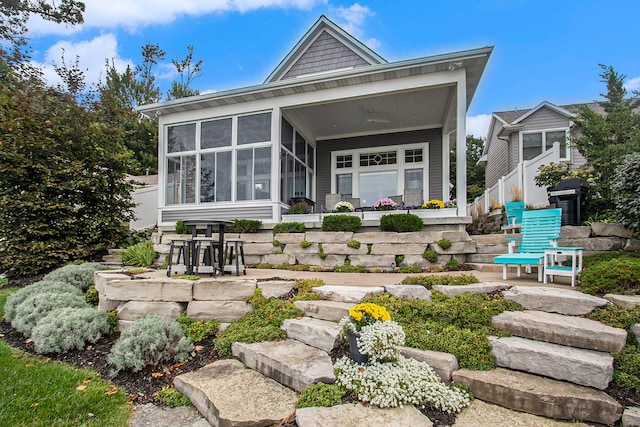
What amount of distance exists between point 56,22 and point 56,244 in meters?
10.0

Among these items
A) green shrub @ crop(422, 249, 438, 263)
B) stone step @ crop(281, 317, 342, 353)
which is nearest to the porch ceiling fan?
green shrub @ crop(422, 249, 438, 263)

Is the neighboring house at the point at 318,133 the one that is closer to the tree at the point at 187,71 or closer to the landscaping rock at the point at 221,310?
the landscaping rock at the point at 221,310

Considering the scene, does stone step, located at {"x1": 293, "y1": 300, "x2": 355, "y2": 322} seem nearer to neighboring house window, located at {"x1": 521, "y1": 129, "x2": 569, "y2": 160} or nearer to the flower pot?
the flower pot

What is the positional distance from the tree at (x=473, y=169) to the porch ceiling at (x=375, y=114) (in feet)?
30.6

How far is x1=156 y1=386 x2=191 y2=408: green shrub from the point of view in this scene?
259cm

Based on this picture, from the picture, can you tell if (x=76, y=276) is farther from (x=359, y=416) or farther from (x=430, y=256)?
(x=430, y=256)

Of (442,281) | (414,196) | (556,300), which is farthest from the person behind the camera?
(414,196)

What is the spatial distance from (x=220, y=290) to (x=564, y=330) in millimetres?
3409

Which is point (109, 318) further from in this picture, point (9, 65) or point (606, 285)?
point (9, 65)

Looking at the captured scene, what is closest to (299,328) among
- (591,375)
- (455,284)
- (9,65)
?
(455,284)

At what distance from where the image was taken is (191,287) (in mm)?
3955

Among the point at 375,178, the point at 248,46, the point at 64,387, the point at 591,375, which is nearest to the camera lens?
the point at 591,375

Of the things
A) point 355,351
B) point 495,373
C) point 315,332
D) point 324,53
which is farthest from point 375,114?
point 495,373

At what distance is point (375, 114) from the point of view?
9148 mm
